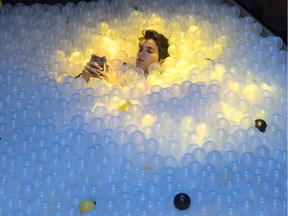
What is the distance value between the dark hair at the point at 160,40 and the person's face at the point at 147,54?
2 cm

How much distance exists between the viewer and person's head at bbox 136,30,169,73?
9.59 feet

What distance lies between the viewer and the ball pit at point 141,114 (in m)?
2.08

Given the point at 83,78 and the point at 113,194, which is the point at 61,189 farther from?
the point at 83,78

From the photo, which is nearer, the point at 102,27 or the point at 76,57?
the point at 76,57

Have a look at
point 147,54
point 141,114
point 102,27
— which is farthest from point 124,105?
point 102,27

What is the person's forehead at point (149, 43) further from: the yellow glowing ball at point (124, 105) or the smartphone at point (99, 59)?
the yellow glowing ball at point (124, 105)

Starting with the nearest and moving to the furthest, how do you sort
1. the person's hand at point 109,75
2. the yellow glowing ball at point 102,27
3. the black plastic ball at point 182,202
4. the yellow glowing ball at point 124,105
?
1. the black plastic ball at point 182,202
2. the yellow glowing ball at point 124,105
3. the person's hand at point 109,75
4. the yellow glowing ball at point 102,27

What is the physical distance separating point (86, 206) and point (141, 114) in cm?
55

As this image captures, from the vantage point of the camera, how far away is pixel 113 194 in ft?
6.83

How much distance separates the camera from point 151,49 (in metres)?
2.96

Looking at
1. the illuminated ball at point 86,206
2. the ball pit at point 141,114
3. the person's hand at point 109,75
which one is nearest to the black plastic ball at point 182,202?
the ball pit at point 141,114

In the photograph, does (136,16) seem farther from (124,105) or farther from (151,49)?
(124,105)

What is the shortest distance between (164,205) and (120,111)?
1.77 ft

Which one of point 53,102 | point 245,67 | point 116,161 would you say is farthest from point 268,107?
point 53,102
